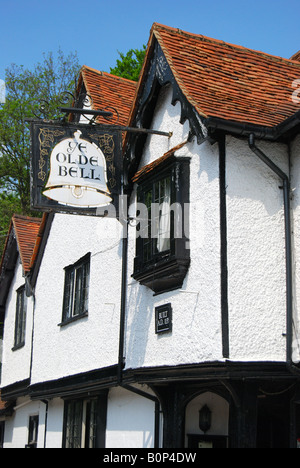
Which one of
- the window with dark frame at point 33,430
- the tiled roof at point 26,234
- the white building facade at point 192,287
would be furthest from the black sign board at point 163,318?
the tiled roof at point 26,234

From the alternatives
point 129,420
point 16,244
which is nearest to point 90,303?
point 129,420

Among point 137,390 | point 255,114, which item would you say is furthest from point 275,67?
point 137,390

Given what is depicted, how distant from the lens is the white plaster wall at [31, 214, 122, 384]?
38.8 feet

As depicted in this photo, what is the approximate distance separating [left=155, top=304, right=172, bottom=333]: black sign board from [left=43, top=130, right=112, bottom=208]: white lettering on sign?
1.76m

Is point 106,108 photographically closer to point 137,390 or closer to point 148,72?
point 148,72

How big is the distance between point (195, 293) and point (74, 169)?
267cm

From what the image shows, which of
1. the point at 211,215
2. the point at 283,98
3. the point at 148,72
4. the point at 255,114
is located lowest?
the point at 211,215

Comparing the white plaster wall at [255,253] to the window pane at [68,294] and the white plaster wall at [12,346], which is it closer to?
the window pane at [68,294]

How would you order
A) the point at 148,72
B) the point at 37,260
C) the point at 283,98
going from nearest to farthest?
the point at 283,98, the point at 148,72, the point at 37,260

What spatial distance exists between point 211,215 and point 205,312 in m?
1.24

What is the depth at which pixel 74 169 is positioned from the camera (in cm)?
1005

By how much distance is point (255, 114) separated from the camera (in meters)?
9.17

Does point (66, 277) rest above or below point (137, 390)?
above

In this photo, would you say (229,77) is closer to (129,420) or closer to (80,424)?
(129,420)
